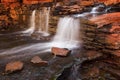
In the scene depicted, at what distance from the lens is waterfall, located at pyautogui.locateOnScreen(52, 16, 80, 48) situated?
10.4 meters

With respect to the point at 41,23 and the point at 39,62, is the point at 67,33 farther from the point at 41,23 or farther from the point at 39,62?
the point at 39,62

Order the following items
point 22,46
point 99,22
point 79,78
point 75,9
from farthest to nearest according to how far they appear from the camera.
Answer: point 75,9 → point 22,46 → point 99,22 → point 79,78

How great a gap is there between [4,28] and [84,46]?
6171mm

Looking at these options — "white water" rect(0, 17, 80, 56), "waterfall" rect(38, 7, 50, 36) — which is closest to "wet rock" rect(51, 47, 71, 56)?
Answer: "white water" rect(0, 17, 80, 56)

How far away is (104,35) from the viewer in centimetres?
900

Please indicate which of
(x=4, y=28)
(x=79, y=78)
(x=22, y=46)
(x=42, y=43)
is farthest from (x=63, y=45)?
(x=4, y=28)

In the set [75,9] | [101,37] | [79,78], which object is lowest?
[79,78]

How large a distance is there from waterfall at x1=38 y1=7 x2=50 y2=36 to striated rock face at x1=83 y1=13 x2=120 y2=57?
3279mm

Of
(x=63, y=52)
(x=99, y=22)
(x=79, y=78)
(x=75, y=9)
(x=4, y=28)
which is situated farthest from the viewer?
(x=4, y=28)

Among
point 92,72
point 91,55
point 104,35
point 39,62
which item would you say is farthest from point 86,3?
point 39,62

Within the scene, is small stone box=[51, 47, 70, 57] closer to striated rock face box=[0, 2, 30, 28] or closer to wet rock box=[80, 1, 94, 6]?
wet rock box=[80, 1, 94, 6]

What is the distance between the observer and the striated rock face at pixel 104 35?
28.1ft

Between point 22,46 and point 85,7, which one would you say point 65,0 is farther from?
point 22,46

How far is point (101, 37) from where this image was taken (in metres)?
9.06
